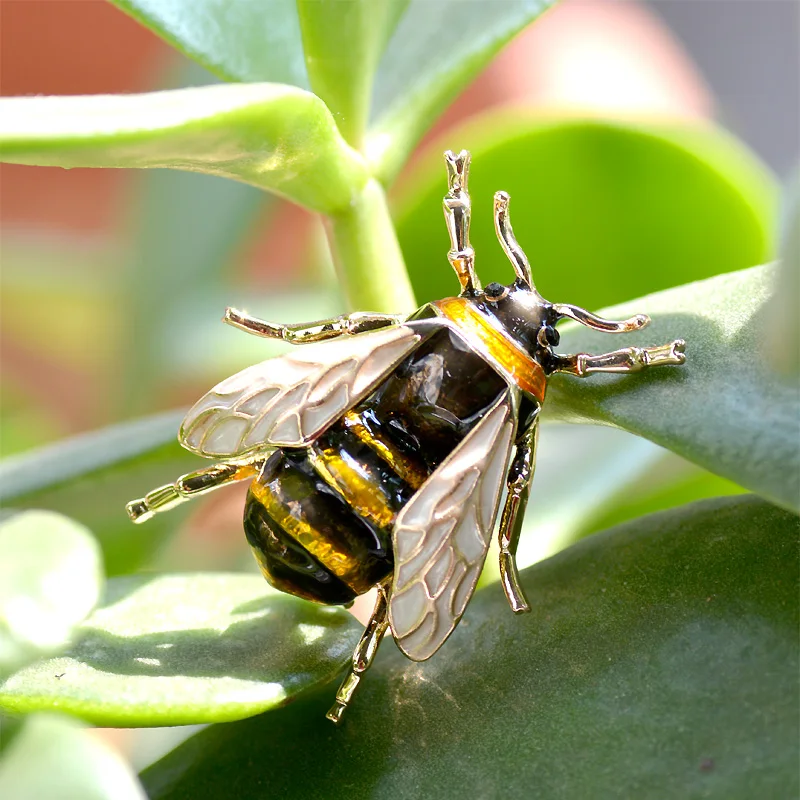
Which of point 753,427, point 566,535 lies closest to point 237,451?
point 753,427

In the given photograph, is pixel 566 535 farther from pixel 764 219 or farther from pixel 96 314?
pixel 96 314

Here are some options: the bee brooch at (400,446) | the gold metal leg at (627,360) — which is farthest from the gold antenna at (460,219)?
the gold metal leg at (627,360)

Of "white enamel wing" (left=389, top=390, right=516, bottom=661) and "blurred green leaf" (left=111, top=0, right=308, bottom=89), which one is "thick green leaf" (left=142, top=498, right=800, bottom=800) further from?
"blurred green leaf" (left=111, top=0, right=308, bottom=89)

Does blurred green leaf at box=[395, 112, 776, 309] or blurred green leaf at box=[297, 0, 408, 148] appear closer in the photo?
blurred green leaf at box=[297, 0, 408, 148]

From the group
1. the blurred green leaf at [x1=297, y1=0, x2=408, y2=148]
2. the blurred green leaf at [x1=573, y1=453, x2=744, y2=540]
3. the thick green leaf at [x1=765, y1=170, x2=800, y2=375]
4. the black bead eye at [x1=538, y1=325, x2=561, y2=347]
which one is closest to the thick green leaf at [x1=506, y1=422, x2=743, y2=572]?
the blurred green leaf at [x1=573, y1=453, x2=744, y2=540]

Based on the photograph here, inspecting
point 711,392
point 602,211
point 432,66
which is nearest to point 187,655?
point 711,392

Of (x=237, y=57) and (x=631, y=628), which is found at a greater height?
(x=237, y=57)

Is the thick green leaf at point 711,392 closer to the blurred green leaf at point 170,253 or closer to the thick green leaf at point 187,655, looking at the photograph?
the thick green leaf at point 187,655
